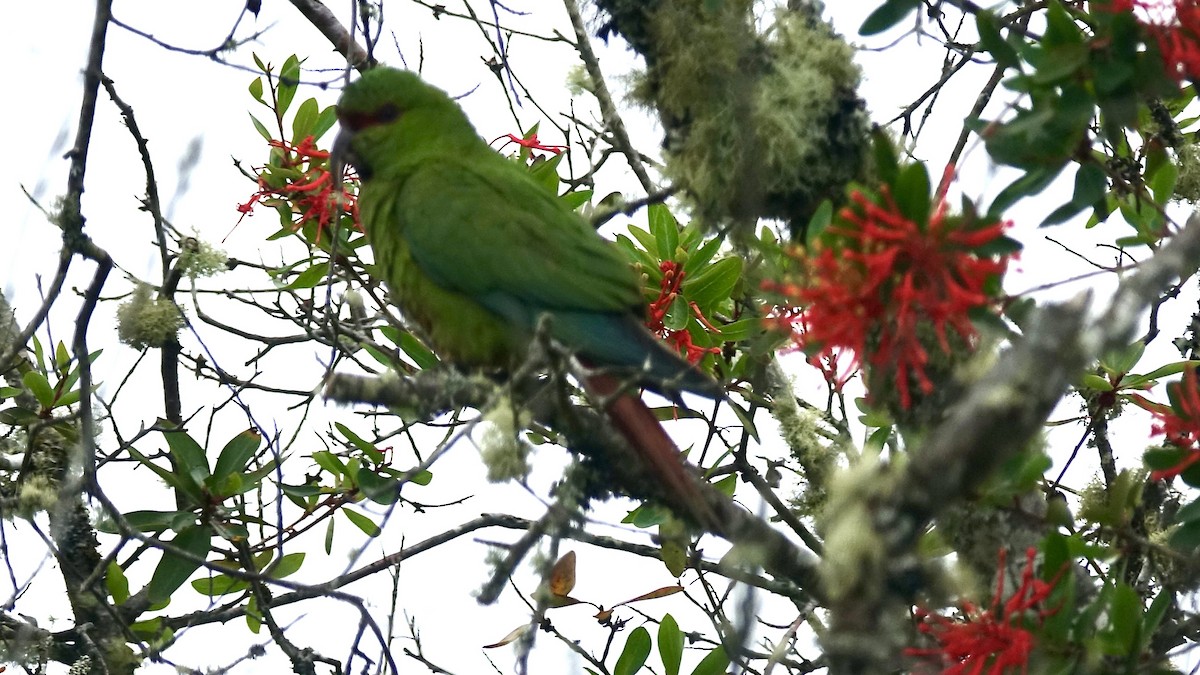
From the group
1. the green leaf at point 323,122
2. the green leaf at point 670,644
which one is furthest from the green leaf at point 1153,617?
the green leaf at point 323,122

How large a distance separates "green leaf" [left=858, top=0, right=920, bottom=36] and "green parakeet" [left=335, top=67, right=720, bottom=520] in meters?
0.87

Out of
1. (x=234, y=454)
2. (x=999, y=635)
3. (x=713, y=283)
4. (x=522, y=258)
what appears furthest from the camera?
(x=713, y=283)

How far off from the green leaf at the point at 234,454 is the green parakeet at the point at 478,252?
0.54 m

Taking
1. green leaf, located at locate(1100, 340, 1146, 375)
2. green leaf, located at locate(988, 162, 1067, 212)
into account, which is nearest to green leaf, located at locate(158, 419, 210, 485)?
green leaf, located at locate(988, 162, 1067, 212)

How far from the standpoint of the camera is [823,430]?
328 cm

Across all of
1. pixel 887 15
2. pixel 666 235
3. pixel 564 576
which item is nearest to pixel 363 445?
pixel 564 576

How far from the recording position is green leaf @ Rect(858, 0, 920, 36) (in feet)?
6.45

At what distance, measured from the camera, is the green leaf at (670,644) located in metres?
3.12

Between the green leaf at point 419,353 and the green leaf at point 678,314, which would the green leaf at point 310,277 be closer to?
the green leaf at point 419,353

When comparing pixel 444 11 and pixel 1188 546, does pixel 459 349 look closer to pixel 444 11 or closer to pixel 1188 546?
→ pixel 444 11

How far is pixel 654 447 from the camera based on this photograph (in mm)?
2355

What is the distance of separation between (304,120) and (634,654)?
5.96 ft

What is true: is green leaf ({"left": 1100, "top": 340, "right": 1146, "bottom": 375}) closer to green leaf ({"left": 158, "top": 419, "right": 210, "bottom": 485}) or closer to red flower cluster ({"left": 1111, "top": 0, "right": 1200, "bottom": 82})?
red flower cluster ({"left": 1111, "top": 0, "right": 1200, "bottom": 82})

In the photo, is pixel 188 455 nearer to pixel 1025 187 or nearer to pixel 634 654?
pixel 634 654
